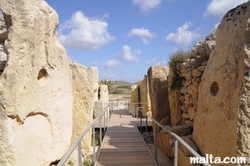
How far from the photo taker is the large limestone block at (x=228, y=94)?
2.38 m

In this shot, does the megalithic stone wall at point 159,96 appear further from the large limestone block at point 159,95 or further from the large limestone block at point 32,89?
the large limestone block at point 32,89

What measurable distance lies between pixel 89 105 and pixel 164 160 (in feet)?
8.01

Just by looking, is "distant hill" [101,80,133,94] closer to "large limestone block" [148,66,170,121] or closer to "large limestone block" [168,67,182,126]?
"large limestone block" [148,66,170,121]

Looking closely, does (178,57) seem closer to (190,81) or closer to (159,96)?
(190,81)

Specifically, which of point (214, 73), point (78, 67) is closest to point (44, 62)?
point (78, 67)

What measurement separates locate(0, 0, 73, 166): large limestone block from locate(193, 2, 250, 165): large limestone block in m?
2.44

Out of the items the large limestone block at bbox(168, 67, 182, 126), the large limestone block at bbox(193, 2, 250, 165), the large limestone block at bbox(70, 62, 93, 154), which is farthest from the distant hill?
the large limestone block at bbox(193, 2, 250, 165)

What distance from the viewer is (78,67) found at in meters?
5.22

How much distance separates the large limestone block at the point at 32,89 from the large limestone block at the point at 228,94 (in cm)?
244

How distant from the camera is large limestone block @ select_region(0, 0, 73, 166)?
8.20 feet

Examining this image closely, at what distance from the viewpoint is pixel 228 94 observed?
2680 mm

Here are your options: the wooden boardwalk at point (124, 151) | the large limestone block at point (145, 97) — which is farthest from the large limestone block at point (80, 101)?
the large limestone block at point (145, 97)

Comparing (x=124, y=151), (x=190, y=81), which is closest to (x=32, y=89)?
(x=124, y=151)

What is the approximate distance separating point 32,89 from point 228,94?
2731mm
